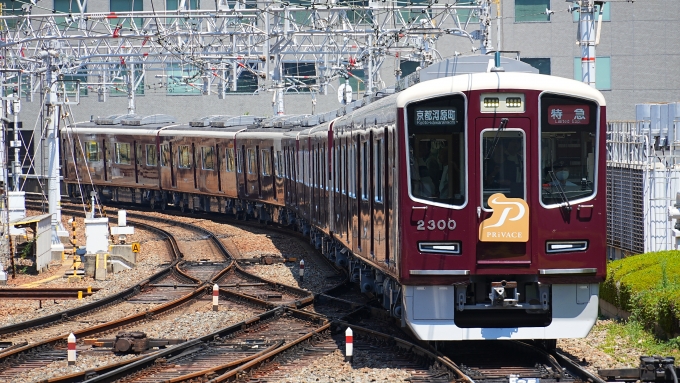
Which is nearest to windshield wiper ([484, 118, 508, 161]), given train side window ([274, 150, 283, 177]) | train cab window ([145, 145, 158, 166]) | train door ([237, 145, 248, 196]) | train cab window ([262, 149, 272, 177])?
train side window ([274, 150, 283, 177])

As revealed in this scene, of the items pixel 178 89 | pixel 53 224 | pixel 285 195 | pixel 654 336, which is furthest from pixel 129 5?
pixel 654 336

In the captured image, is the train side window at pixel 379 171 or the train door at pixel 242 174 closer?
the train side window at pixel 379 171

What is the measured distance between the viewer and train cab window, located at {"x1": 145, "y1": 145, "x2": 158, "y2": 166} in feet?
114

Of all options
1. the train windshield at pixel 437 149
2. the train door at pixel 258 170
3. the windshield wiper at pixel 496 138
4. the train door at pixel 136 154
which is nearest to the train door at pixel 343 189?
the train windshield at pixel 437 149

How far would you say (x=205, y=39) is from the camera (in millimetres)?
41625

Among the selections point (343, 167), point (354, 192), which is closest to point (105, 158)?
point (343, 167)

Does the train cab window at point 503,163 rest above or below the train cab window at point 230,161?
above

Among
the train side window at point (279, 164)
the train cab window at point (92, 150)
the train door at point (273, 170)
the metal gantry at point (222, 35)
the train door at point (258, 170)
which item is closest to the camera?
the metal gantry at point (222, 35)

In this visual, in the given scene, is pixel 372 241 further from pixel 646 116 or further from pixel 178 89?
pixel 178 89

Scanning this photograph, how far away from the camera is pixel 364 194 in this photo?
12.3m

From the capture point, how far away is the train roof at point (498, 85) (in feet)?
30.8

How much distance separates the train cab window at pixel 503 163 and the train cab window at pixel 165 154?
2552cm

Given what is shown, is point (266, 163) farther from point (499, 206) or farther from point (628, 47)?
point (499, 206)

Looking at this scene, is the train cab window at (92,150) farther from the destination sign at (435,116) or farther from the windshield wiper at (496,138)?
the windshield wiper at (496,138)
